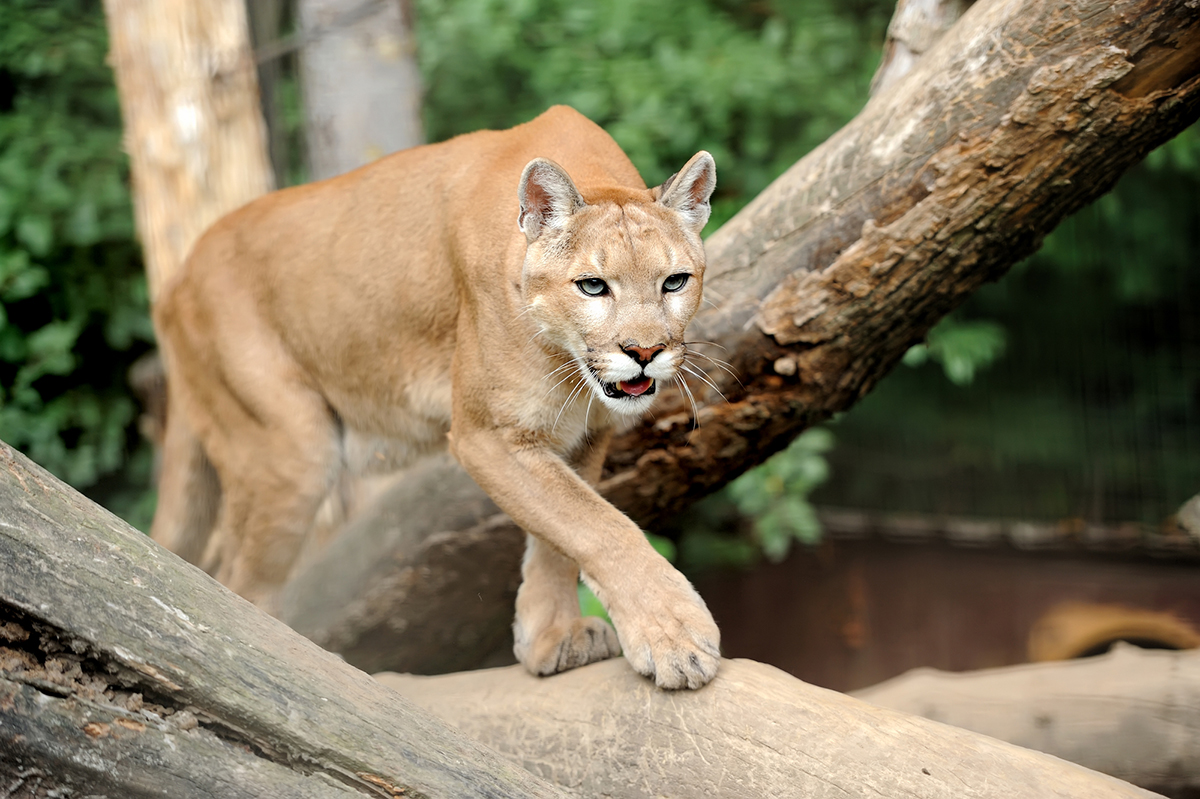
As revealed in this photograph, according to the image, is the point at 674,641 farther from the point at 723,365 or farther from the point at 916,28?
the point at 916,28

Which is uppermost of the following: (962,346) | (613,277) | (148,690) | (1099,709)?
(962,346)

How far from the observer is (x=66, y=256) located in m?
5.79

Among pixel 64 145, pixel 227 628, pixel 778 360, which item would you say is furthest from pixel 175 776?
pixel 64 145

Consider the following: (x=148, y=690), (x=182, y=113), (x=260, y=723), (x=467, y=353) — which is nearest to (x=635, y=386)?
(x=467, y=353)


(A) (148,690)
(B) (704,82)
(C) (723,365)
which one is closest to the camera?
(A) (148,690)

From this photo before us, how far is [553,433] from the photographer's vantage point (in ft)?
9.80

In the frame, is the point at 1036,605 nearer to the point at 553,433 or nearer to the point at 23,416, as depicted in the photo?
the point at 553,433

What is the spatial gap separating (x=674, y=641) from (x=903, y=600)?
12.9ft

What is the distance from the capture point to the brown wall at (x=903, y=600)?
18.1 ft

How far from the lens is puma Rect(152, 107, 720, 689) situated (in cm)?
262

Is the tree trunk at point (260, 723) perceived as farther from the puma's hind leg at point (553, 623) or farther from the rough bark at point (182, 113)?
the rough bark at point (182, 113)

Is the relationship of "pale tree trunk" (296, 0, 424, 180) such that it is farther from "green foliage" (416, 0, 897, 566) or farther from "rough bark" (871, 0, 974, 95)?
"rough bark" (871, 0, 974, 95)

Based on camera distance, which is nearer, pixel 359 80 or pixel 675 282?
pixel 675 282

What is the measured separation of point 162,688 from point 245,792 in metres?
0.24
